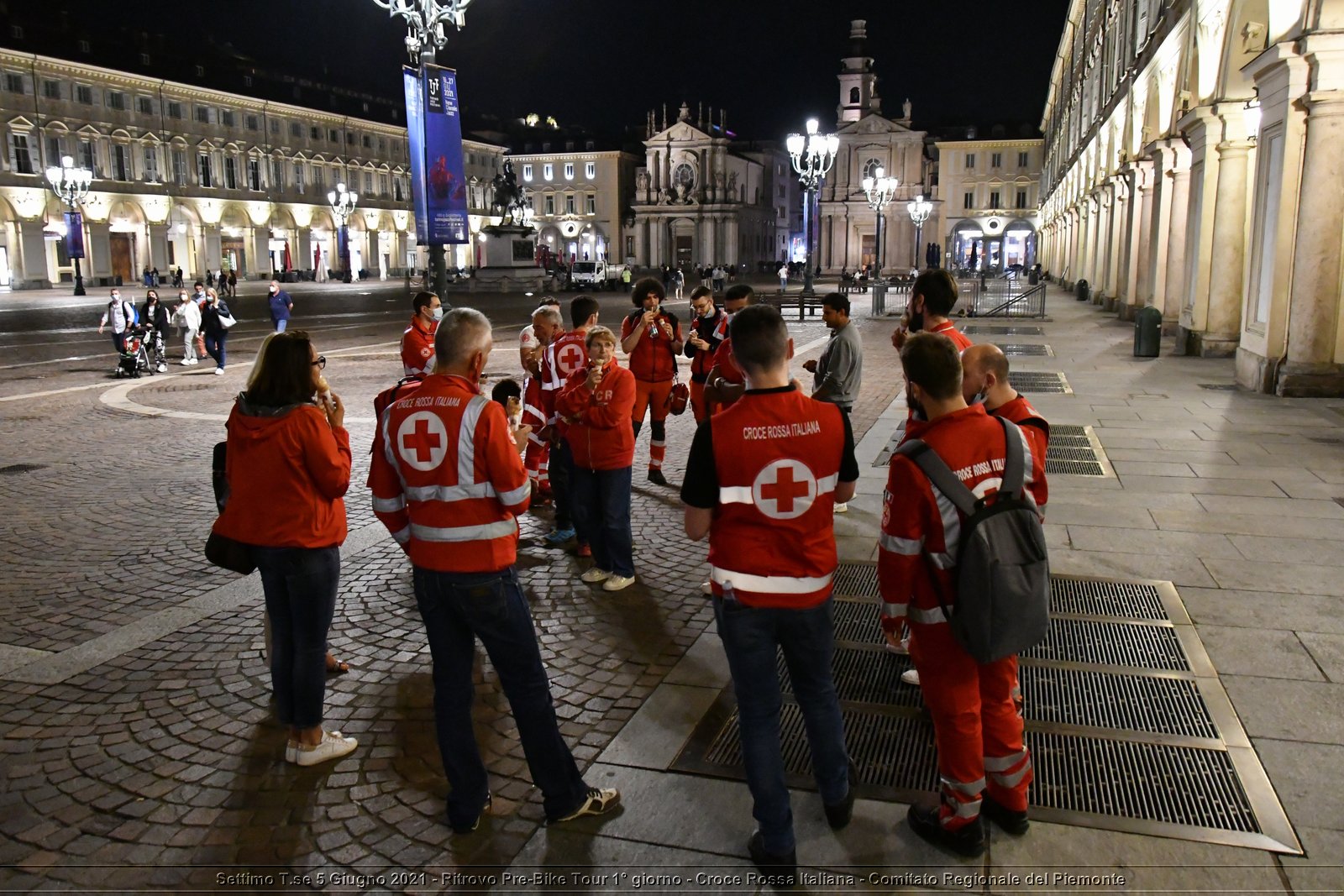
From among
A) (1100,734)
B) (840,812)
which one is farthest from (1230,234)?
(840,812)

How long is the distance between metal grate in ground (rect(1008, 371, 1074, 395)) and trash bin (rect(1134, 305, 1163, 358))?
2892mm

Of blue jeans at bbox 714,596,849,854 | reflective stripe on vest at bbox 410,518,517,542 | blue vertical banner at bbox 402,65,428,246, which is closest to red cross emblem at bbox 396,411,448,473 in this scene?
reflective stripe on vest at bbox 410,518,517,542

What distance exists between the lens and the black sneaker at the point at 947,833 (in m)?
3.57

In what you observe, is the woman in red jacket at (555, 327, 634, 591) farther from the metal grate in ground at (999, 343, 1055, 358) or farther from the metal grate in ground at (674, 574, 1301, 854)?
the metal grate in ground at (999, 343, 1055, 358)

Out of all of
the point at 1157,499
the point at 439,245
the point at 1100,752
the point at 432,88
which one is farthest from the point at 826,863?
the point at 432,88

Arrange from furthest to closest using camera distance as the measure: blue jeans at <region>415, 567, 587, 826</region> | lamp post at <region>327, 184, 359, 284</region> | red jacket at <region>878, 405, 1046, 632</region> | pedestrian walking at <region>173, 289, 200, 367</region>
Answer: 1. lamp post at <region>327, 184, 359, 284</region>
2. pedestrian walking at <region>173, 289, 200, 367</region>
3. blue jeans at <region>415, 567, 587, 826</region>
4. red jacket at <region>878, 405, 1046, 632</region>

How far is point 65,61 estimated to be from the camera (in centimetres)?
6112

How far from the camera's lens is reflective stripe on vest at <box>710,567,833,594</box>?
11.0 feet

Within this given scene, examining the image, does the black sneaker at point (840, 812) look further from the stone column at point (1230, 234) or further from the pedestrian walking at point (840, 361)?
the stone column at point (1230, 234)

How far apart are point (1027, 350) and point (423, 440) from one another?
62.2 feet

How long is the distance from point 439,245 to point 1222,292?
1326cm

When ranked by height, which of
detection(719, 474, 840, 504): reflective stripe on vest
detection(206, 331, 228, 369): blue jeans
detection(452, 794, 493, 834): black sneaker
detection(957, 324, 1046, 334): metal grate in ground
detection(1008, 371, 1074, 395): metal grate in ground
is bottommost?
detection(452, 794, 493, 834): black sneaker

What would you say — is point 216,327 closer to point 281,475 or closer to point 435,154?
point 435,154

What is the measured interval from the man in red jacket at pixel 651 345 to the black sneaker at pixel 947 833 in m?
5.15
